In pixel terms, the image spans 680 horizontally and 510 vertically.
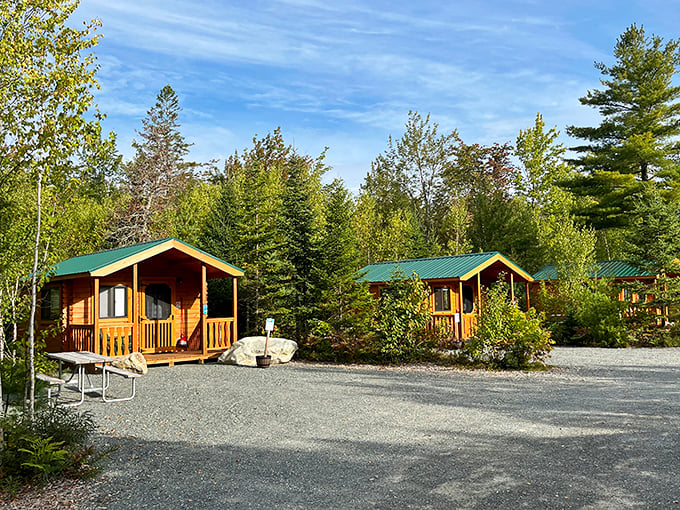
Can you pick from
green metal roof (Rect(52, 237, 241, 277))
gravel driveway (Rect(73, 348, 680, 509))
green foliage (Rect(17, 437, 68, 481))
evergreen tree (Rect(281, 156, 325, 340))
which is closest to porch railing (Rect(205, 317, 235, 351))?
evergreen tree (Rect(281, 156, 325, 340))

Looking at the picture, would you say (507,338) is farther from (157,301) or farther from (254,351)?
(157,301)

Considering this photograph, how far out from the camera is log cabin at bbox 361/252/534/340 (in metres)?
16.9

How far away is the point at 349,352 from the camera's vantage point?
1391 cm

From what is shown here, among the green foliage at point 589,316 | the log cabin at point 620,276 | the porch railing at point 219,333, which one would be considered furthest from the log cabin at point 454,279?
the porch railing at point 219,333

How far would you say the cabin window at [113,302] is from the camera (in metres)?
13.7

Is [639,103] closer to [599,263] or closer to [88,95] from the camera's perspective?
[599,263]

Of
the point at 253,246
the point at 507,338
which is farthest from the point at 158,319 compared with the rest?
the point at 507,338

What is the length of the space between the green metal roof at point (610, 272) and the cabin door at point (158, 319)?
1576 centimetres

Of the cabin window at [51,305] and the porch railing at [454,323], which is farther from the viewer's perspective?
the porch railing at [454,323]

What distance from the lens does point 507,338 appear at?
12000 millimetres

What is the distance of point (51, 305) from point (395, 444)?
1177 centimetres

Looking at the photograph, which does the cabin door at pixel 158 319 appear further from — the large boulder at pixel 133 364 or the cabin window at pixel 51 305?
the large boulder at pixel 133 364

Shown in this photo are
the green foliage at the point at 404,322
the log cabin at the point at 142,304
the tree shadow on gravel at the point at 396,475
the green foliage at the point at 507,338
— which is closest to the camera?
the tree shadow on gravel at the point at 396,475

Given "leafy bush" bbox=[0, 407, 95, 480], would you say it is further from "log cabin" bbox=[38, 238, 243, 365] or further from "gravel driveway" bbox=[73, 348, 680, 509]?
"log cabin" bbox=[38, 238, 243, 365]
